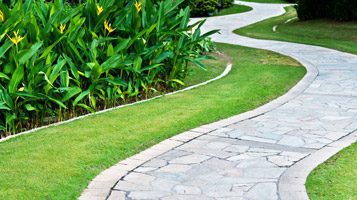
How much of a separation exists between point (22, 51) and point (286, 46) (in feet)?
34.7

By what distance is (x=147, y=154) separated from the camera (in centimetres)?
601

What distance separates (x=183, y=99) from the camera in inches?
340

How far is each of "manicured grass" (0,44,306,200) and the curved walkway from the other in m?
0.19

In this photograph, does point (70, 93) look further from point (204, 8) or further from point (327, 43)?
point (204, 8)

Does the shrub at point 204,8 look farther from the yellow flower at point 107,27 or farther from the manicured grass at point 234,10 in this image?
the yellow flower at point 107,27

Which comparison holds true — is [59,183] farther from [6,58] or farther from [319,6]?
[319,6]

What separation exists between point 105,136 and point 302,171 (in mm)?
2219

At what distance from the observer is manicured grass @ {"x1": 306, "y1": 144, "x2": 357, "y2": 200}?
4.83 meters

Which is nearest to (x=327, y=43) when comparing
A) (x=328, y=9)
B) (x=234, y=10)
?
(x=328, y=9)

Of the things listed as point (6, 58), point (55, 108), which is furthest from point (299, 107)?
point (6, 58)

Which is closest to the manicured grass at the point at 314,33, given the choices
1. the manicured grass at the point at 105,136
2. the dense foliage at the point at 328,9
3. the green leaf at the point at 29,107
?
the dense foliage at the point at 328,9

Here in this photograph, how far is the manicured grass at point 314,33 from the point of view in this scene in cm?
1760

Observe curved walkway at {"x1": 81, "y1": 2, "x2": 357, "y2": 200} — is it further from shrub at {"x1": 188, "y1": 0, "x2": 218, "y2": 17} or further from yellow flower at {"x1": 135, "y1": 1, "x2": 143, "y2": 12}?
shrub at {"x1": 188, "y1": 0, "x2": 218, "y2": 17}

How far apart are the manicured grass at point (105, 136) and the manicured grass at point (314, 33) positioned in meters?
7.07
